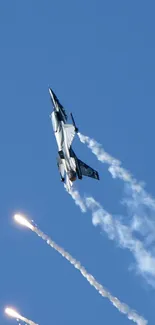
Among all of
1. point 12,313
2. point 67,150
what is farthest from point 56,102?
point 12,313

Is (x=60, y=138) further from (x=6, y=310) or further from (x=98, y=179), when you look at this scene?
(x=6, y=310)

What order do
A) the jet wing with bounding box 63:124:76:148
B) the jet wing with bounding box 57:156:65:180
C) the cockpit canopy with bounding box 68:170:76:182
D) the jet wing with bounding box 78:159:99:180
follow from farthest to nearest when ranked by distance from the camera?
the jet wing with bounding box 57:156:65:180
the jet wing with bounding box 78:159:99:180
the cockpit canopy with bounding box 68:170:76:182
the jet wing with bounding box 63:124:76:148

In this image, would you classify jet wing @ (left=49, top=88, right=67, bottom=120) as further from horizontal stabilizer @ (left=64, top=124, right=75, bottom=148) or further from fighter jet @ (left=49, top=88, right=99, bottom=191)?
horizontal stabilizer @ (left=64, top=124, right=75, bottom=148)

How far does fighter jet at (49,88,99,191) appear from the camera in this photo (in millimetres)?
98062

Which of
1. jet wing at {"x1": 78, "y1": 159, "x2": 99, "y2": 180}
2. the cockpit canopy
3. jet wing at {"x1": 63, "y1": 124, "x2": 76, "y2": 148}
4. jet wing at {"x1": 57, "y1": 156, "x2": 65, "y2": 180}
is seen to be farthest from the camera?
jet wing at {"x1": 57, "y1": 156, "x2": 65, "y2": 180}

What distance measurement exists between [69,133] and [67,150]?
2.91 meters

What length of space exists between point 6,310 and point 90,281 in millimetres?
11431

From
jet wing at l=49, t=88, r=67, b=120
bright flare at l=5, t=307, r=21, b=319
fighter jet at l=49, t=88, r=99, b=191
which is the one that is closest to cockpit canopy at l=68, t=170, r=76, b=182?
fighter jet at l=49, t=88, r=99, b=191

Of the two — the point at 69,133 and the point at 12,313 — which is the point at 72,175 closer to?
the point at 69,133

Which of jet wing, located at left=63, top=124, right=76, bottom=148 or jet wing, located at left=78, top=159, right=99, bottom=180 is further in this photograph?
jet wing, located at left=78, top=159, right=99, bottom=180

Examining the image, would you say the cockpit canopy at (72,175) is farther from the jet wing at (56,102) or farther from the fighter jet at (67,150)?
the jet wing at (56,102)

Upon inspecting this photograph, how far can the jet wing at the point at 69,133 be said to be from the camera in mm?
96500

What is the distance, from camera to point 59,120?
100438 millimetres

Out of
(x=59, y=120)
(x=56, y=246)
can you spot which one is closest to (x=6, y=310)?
(x=56, y=246)
